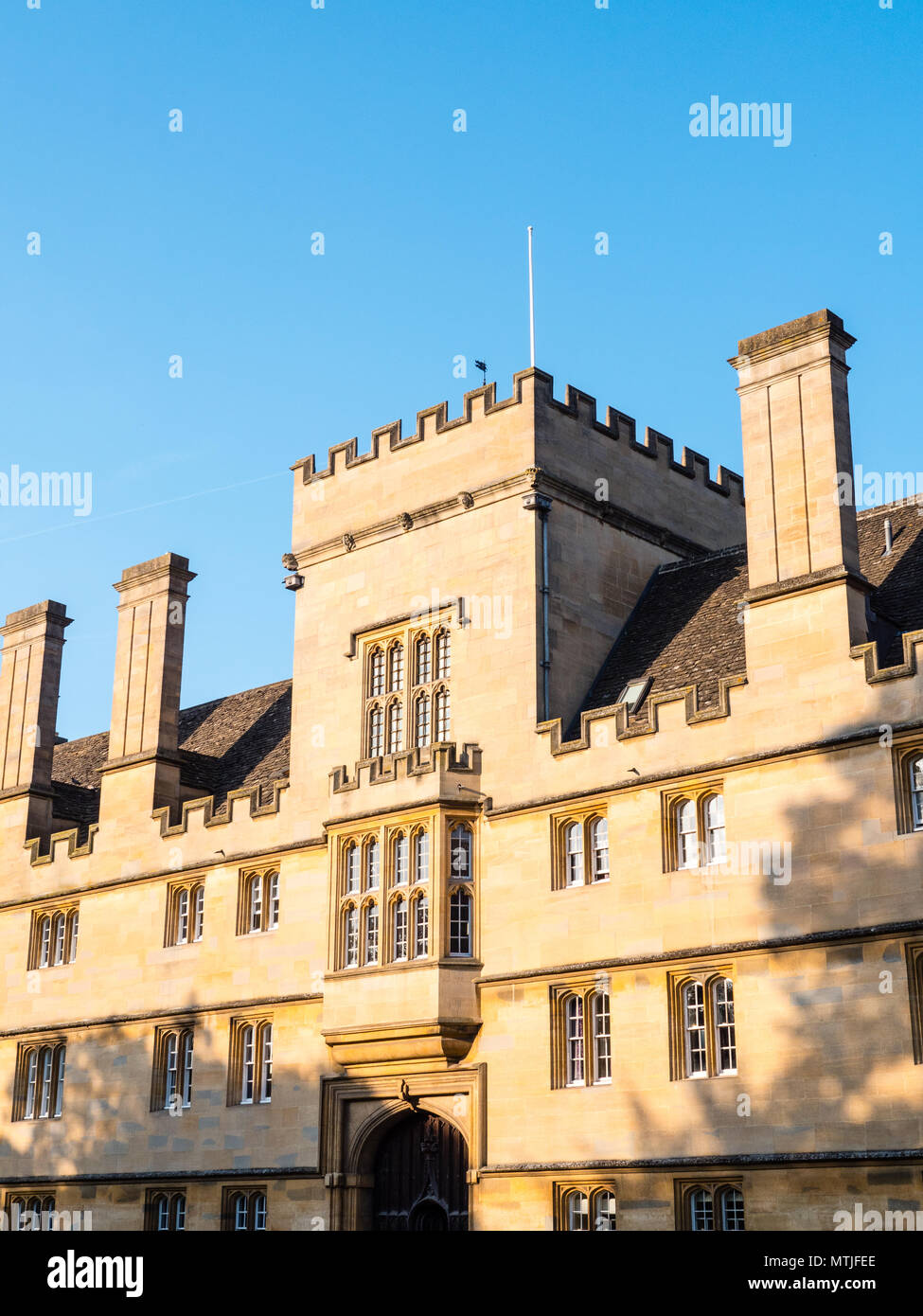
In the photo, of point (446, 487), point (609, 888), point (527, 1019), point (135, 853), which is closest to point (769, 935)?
point (609, 888)

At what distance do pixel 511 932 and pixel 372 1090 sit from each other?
3715 millimetres

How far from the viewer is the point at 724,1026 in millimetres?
21672

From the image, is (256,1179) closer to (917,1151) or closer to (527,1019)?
(527,1019)

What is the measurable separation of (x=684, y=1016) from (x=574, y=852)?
3.28m

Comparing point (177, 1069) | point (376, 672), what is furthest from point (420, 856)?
point (177, 1069)

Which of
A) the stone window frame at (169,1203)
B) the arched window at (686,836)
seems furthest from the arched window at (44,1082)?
the arched window at (686,836)

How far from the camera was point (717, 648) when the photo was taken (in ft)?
81.5

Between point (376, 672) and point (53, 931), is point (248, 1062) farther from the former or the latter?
point (376, 672)

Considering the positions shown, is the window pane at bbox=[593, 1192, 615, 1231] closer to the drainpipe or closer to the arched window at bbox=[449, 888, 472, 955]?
the arched window at bbox=[449, 888, 472, 955]

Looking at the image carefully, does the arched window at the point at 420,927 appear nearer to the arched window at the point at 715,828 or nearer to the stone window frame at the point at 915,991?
the arched window at the point at 715,828

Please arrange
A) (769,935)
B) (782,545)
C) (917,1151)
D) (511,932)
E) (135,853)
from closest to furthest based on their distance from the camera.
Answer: (917,1151), (769,935), (782,545), (511,932), (135,853)

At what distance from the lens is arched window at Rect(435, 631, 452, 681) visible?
27094 millimetres
